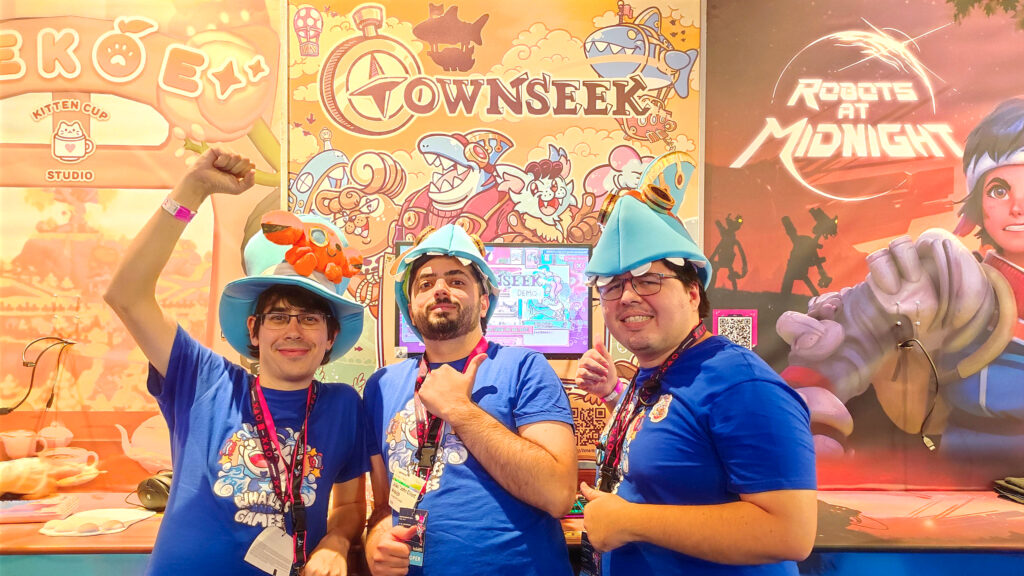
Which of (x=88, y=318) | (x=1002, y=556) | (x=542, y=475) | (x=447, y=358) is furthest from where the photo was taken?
(x=88, y=318)

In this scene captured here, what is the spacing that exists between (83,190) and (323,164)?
1.36 meters

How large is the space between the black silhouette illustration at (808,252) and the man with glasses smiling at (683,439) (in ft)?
6.34

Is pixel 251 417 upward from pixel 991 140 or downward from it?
downward

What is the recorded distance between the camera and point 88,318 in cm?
317

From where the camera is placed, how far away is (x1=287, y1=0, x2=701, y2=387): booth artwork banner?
3209 millimetres

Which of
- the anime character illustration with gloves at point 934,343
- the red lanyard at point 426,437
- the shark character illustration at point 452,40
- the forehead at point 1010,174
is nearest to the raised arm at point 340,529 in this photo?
the red lanyard at point 426,437

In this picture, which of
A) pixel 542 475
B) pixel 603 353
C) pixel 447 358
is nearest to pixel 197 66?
pixel 447 358

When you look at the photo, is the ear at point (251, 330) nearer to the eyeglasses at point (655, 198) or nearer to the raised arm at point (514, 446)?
the raised arm at point (514, 446)

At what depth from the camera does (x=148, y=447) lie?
Result: 3.15 meters

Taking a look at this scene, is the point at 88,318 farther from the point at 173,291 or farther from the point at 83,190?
the point at 83,190

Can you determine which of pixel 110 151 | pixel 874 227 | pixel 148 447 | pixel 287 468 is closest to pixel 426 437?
pixel 287 468

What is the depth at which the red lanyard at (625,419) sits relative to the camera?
4.98ft

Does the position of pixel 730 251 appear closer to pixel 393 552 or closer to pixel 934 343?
pixel 934 343

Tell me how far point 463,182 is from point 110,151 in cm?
200
